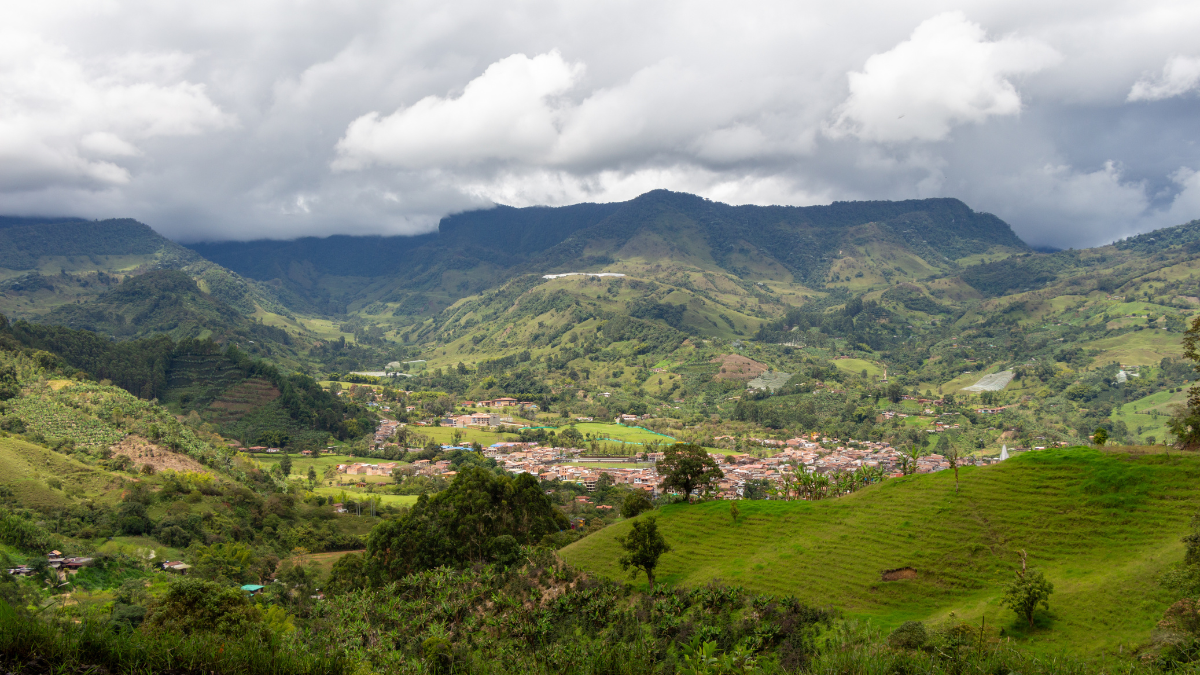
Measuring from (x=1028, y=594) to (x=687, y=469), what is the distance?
25.5 metres

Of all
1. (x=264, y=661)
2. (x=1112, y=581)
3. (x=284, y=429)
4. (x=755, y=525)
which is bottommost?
(x=284, y=429)

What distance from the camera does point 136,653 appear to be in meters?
8.53

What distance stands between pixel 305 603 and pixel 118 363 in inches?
3922

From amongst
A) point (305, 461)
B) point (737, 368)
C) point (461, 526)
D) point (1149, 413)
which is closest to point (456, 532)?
point (461, 526)

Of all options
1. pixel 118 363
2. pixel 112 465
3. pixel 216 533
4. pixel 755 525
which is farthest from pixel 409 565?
pixel 118 363

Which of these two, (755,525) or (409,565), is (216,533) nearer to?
(409,565)

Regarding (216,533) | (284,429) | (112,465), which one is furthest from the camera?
(284,429)

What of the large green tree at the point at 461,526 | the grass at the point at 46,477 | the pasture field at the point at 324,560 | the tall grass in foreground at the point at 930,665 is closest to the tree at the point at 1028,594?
the tall grass in foreground at the point at 930,665

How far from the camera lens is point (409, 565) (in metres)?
49.8

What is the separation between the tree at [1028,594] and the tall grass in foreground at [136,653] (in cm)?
2786

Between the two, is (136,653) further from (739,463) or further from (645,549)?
(739,463)

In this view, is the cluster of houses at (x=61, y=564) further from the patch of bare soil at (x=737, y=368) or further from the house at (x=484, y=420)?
the patch of bare soil at (x=737, y=368)

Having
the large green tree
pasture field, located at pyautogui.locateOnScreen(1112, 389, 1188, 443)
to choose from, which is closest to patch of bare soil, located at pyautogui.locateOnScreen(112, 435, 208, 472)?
the large green tree

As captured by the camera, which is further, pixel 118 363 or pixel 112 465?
pixel 118 363
